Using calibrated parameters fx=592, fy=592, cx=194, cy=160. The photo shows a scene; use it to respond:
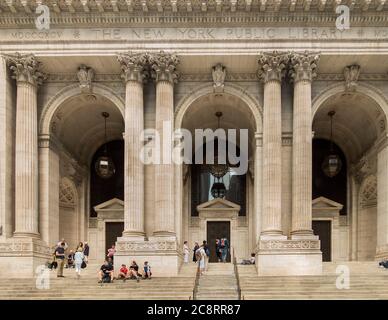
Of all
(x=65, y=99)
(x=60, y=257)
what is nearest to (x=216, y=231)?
(x=65, y=99)

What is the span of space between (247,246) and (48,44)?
55.7 ft

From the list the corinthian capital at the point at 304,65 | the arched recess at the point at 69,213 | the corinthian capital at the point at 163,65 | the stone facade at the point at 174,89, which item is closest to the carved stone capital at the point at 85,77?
the stone facade at the point at 174,89

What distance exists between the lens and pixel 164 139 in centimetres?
2908

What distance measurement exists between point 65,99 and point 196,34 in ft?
25.0

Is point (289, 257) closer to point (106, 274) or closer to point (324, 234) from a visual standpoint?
point (106, 274)

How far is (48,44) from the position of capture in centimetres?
2884

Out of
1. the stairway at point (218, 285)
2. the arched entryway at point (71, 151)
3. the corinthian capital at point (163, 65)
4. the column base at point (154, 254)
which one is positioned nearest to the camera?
the stairway at point (218, 285)

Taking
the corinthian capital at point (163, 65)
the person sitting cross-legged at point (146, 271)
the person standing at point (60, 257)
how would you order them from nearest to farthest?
the person standing at point (60, 257)
the person sitting cross-legged at point (146, 271)
the corinthian capital at point (163, 65)

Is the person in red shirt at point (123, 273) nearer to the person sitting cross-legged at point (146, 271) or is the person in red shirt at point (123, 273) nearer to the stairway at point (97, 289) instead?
the stairway at point (97, 289)

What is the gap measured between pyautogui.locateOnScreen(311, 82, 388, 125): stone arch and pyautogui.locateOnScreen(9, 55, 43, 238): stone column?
14186mm

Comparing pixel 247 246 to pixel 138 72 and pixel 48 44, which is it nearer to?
pixel 138 72

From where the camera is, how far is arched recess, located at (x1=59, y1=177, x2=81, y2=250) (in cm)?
3469

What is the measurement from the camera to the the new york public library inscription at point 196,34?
28484 millimetres

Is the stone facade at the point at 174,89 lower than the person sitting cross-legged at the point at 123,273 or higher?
higher
